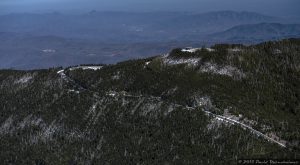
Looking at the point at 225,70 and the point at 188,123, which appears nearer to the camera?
the point at 188,123

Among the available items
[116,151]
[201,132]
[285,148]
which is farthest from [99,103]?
[285,148]

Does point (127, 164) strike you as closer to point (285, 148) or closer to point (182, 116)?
point (182, 116)

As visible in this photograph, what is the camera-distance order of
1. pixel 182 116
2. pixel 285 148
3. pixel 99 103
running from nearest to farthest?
pixel 285 148, pixel 182 116, pixel 99 103

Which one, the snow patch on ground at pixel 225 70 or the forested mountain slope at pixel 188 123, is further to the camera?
the snow patch on ground at pixel 225 70

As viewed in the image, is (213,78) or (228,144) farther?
(213,78)

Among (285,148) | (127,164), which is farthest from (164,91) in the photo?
(285,148)

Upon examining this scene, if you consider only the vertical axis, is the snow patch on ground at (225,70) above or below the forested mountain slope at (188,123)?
above

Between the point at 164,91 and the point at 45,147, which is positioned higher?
the point at 164,91

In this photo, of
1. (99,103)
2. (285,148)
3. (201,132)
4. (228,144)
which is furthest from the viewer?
(99,103)

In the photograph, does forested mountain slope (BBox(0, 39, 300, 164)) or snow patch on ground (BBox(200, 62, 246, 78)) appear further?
snow patch on ground (BBox(200, 62, 246, 78))

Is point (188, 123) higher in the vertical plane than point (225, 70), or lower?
lower

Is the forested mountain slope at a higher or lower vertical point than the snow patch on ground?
lower
